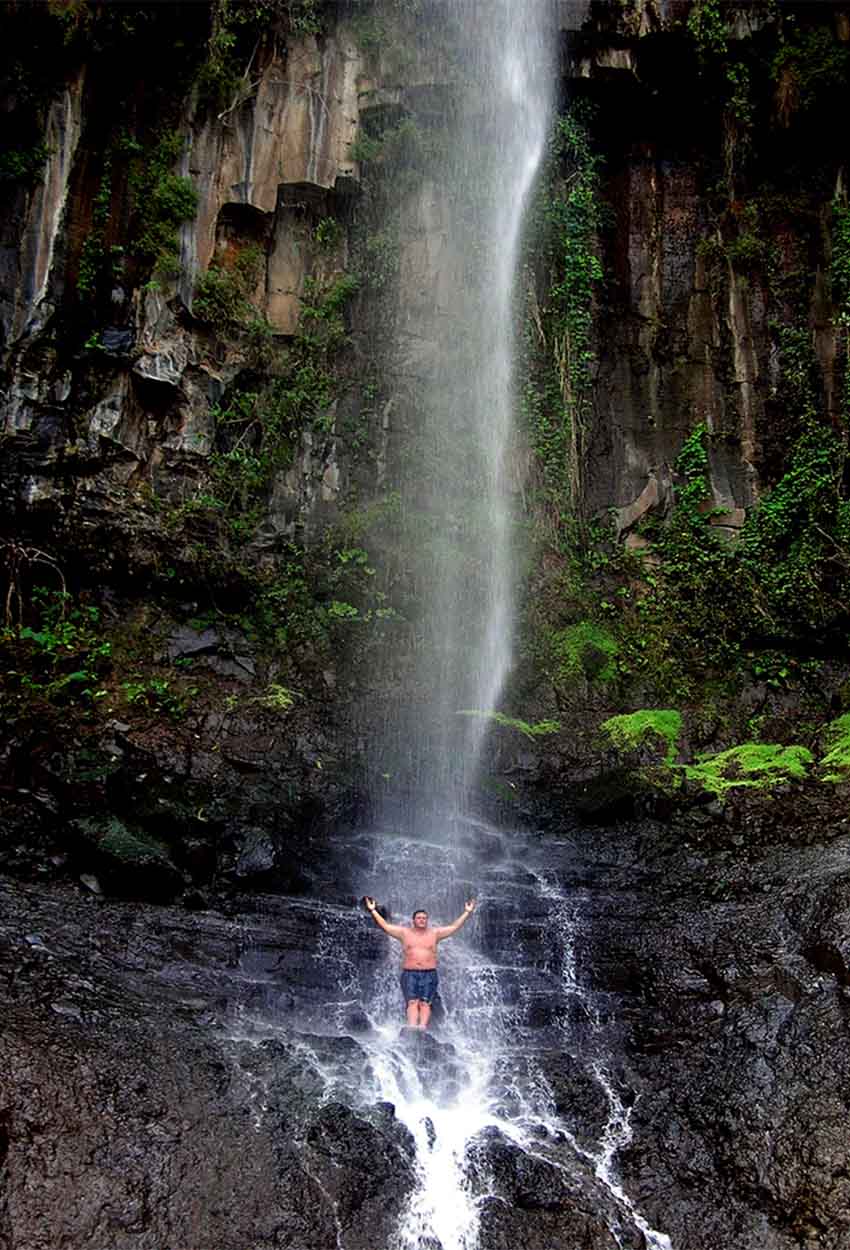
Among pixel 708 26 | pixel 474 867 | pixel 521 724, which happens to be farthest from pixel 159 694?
pixel 708 26

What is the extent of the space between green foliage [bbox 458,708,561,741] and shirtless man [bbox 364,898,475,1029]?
4.56 metres

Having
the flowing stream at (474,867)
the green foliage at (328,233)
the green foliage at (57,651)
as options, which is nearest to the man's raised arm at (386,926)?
the flowing stream at (474,867)

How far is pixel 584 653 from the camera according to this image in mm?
13648

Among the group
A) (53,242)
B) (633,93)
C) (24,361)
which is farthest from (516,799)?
(633,93)

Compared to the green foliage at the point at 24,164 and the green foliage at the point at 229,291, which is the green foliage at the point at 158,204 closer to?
the green foliage at the point at 229,291

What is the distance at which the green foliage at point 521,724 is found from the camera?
1229 cm

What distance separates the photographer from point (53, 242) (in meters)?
12.4

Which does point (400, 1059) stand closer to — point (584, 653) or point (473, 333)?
point (584, 653)

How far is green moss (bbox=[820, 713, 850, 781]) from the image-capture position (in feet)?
35.5

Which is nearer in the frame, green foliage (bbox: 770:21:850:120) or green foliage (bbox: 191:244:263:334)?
green foliage (bbox: 191:244:263:334)

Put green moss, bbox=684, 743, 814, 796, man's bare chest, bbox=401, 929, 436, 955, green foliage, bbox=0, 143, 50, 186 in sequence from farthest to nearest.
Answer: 1. green foliage, bbox=0, 143, 50, 186
2. green moss, bbox=684, 743, 814, 796
3. man's bare chest, bbox=401, 929, 436, 955

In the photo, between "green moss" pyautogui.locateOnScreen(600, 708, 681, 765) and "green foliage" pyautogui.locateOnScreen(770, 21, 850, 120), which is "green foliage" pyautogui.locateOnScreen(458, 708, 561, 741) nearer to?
"green moss" pyautogui.locateOnScreen(600, 708, 681, 765)

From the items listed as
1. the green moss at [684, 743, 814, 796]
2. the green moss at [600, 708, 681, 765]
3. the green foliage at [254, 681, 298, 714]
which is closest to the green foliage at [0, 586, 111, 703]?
the green foliage at [254, 681, 298, 714]

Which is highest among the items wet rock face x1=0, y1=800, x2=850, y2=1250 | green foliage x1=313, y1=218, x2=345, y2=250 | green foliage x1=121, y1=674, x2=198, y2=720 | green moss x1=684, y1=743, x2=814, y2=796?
green foliage x1=313, y1=218, x2=345, y2=250
